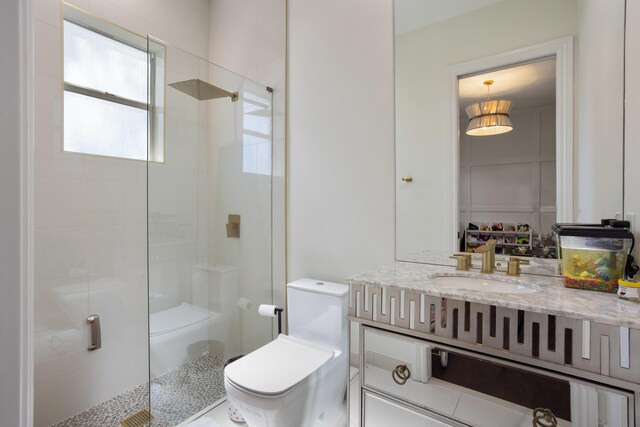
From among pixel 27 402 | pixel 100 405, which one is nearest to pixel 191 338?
pixel 100 405

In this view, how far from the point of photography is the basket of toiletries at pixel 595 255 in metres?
1.11

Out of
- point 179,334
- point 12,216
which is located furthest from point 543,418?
point 179,334

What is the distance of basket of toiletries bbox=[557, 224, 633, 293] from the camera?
111cm

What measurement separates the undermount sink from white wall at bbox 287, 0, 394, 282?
0.42 m

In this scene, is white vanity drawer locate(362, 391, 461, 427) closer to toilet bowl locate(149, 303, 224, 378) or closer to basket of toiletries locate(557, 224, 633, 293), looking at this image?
basket of toiletries locate(557, 224, 633, 293)

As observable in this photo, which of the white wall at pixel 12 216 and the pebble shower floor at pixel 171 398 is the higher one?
the white wall at pixel 12 216

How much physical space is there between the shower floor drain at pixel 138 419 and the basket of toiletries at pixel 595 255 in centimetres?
222

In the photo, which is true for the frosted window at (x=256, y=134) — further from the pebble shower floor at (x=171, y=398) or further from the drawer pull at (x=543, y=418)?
the drawer pull at (x=543, y=418)

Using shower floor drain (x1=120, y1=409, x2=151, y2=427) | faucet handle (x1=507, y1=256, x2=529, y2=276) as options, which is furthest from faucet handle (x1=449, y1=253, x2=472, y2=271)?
shower floor drain (x1=120, y1=409, x2=151, y2=427)

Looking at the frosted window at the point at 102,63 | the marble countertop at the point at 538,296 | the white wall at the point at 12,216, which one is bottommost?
the marble countertop at the point at 538,296

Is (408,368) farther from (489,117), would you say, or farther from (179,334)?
(179,334)

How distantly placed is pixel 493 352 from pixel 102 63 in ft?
8.61

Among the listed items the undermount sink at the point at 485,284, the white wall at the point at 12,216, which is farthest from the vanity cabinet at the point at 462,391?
the white wall at the point at 12,216

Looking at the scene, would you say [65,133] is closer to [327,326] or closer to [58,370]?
[58,370]
